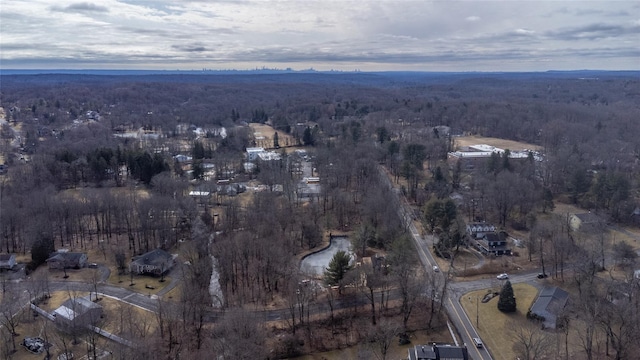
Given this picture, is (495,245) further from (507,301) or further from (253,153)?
(253,153)

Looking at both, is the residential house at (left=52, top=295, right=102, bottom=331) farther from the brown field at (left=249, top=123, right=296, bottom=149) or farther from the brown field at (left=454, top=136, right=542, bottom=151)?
the brown field at (left=454, top=136, right=542, bottom=151)

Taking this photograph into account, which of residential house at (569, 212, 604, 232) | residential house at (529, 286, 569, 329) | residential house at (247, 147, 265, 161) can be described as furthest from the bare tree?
residential house at (247, 147, 265, 161)

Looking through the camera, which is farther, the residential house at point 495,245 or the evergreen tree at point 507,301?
the residential house at point 495,245

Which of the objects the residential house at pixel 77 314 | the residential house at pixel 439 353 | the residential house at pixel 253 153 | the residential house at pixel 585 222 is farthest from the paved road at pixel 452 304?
the residential house at pixel 253 153

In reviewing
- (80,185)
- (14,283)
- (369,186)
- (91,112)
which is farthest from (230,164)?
(91,112)

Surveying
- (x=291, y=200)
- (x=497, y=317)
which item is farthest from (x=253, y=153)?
(x=497, y=317)

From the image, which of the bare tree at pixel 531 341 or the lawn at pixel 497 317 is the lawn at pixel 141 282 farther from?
the bare tree at pixel 531 341

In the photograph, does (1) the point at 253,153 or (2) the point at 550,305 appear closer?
(2) the point at 550,305
